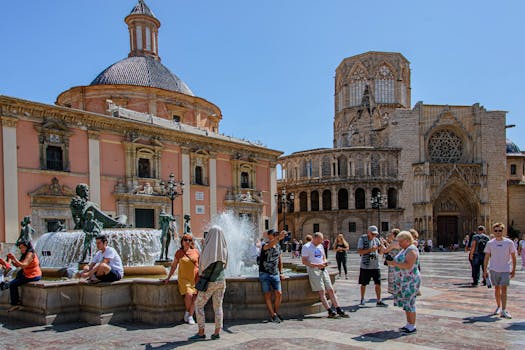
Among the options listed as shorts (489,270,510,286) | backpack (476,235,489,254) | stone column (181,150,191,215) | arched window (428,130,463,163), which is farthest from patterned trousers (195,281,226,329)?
arched window (428,130,463,163)

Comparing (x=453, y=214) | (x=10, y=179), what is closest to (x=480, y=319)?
(x=10, y=179)

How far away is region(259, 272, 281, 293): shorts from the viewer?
7.52 m

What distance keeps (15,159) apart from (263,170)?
57.8 feet

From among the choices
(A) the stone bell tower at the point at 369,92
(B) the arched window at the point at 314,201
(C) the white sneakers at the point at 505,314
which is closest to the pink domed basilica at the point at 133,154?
(B) the arched window at the point at 314,201

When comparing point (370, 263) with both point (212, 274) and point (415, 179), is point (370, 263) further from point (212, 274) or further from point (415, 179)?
point (415, 179)

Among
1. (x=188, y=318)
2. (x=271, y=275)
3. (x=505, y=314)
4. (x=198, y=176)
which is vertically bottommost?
(x=505, y=314)

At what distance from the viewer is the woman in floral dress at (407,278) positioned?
21.8 feet

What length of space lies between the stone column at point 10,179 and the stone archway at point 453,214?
35.0 metres

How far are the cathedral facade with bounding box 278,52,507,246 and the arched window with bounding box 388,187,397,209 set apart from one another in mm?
95

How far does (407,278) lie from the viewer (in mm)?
6727

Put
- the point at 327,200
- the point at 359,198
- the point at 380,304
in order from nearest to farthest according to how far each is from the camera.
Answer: the point at 380,304 → the point at 359,198 → the point at 327,200

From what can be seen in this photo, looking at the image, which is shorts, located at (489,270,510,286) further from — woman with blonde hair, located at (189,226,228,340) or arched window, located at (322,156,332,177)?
arched window, located at (322,156,332,177)

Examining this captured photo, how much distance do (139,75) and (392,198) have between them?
2529cm

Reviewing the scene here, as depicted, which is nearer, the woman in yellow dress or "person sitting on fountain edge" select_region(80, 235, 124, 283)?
the woman in yellow dress
